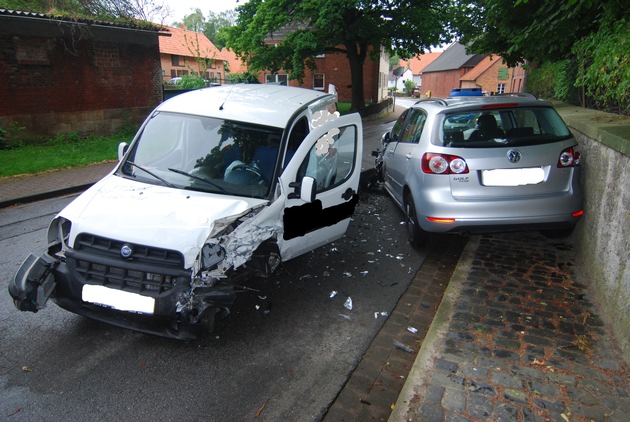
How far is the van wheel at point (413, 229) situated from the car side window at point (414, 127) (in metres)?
0.79

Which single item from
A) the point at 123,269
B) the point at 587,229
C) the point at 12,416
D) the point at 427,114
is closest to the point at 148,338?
the point at 123,269

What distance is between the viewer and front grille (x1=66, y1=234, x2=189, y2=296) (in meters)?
3.26

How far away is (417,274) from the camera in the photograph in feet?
16.8

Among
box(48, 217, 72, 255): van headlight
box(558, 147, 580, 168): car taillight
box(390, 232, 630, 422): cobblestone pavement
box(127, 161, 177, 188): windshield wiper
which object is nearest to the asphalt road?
box(390, 232, 630, 422): cobblestone pavement

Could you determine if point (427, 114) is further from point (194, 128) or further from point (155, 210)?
point (155, 210)

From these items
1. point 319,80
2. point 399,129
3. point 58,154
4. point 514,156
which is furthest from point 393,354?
point 319,80

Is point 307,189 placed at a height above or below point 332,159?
below

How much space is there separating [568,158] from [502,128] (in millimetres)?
763

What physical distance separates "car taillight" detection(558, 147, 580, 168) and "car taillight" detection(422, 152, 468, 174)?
1.04 meters

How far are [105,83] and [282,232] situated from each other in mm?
13798

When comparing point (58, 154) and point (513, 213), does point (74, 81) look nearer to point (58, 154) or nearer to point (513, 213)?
point (58, 154)

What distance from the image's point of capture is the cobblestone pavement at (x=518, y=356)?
9.45 ft

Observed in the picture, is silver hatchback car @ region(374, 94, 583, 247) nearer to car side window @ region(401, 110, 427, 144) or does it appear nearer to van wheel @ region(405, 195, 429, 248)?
van wheel @ region(405, 195, 429, 248)

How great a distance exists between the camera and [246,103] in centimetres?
488
